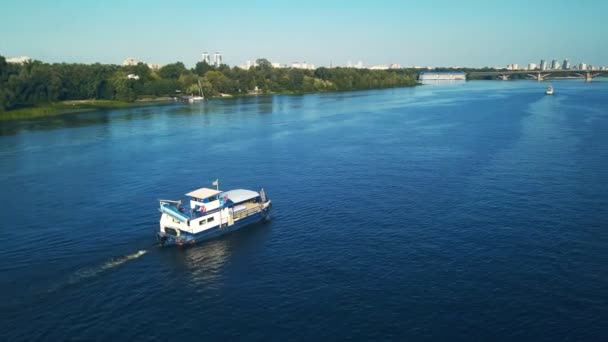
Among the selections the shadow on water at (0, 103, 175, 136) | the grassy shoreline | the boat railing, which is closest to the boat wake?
the boat railing

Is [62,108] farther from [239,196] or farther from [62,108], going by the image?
[239,196]

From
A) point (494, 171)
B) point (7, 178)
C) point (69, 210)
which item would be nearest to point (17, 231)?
point (69, 210)

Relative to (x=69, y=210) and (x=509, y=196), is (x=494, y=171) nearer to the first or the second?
(x=509, y=196)

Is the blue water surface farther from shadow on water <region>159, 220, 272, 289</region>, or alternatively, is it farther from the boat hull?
the boat hull

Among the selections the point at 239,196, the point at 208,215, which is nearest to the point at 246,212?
the point at 239,196

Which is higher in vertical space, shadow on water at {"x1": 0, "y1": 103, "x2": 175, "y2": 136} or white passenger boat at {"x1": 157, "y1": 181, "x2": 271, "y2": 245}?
shadow on water at {"x1": 0, "y1": 103, "x2": 175, "y2": 136}

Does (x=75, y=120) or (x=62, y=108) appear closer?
(x=75, y=120)

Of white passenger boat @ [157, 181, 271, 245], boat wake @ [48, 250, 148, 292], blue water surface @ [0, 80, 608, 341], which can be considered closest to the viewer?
blue water surface @ [0, 80, 608, 341]
